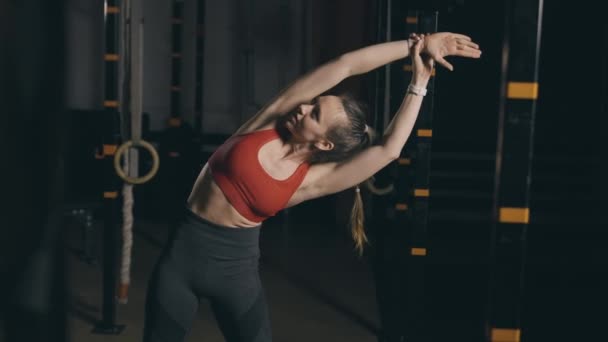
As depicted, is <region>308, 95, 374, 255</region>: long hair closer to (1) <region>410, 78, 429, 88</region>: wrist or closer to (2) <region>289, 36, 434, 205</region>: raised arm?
(2) <region>289, 36, 434, 205</region>: raised arm

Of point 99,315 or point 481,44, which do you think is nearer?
point 99,315

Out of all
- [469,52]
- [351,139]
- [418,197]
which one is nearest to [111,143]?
[418,197]

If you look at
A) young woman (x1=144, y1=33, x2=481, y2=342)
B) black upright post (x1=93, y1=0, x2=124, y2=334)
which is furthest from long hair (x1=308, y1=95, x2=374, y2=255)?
black upright post (x1=93, y1=0, x2=124, y2=334)

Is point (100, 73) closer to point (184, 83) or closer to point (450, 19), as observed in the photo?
point (184, 83)

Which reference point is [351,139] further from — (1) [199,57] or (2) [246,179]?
(1) [199,57]

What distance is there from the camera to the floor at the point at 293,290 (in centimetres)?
362

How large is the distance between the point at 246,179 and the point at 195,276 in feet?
0.99

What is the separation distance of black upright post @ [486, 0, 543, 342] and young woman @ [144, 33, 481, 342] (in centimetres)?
14

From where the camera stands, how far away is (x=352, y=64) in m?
1.78

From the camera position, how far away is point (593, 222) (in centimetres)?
546

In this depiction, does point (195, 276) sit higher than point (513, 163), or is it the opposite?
point (513, 163)

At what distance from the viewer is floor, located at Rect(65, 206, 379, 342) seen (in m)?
3.62

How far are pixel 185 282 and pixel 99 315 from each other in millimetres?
2263

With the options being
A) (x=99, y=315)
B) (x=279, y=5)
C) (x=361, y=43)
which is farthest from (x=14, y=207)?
(x=279, y=5)
